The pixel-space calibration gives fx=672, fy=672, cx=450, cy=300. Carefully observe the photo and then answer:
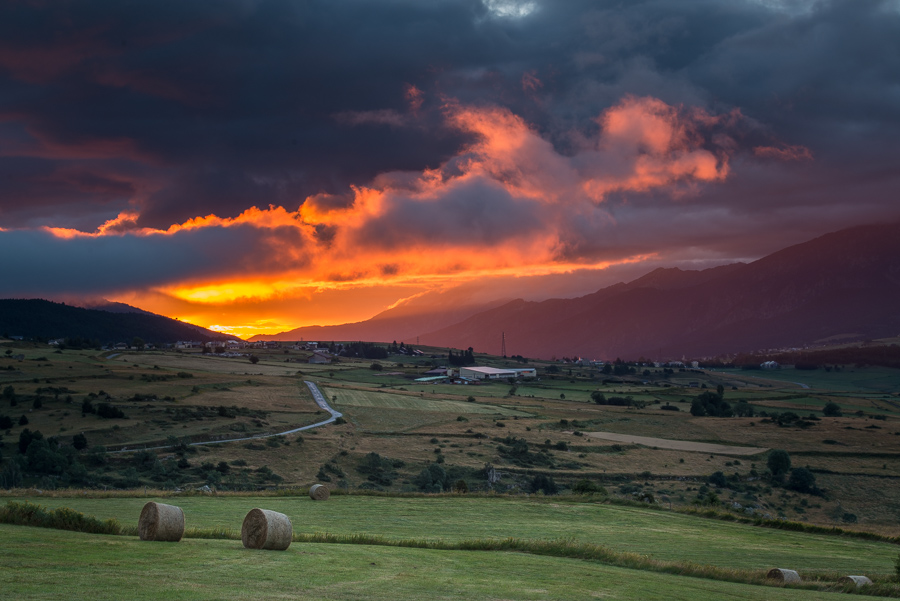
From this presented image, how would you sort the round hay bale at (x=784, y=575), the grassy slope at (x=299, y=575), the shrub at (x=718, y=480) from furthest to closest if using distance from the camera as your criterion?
the shrub at (x=718, y=480)
the round hay bale at (x=784, y=575)
the grassy slope at (x=299, y=575)

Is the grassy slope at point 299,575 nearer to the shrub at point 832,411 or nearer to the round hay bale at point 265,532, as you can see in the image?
the round hay bale at point 265,532

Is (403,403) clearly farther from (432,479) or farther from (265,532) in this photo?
(265,532)

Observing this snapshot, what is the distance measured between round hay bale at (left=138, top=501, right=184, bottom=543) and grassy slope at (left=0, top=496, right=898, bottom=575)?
564 cm

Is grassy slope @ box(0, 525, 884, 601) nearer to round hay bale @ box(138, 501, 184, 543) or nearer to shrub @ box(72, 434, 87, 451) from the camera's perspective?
round hay bale @ box(138, 501, 184, 543)

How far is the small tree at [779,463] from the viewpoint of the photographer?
271 ft

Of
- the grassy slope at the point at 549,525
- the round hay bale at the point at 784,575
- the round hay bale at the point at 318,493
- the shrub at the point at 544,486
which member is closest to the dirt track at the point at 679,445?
the shrub at the point at 544,486

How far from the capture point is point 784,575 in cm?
2594

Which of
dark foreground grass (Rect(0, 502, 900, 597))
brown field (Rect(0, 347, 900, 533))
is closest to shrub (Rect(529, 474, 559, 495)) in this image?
brown field (Rect(0, 347, 900, 533))

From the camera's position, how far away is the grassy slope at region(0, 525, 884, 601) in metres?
14.4

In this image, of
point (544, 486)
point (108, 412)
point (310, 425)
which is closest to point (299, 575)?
point (544, 486)

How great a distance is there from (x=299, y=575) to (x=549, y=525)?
21740 millimetres

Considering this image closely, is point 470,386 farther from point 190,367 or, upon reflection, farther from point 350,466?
point 350,466

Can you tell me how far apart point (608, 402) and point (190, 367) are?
91324mm

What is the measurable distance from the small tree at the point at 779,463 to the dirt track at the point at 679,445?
32.1 feet
